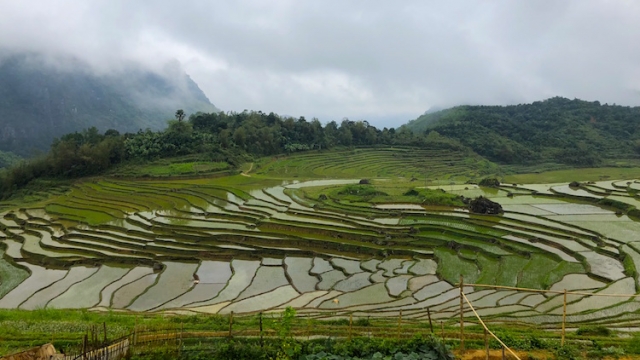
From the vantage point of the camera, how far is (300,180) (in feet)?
124

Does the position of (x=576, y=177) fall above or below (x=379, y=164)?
below

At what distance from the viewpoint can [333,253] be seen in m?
18.2

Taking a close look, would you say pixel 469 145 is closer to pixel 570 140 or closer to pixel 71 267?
pixel 570 140

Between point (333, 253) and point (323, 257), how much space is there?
0.66 metres

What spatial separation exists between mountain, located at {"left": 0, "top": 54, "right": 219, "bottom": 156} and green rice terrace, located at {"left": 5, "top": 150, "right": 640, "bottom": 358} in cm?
6200

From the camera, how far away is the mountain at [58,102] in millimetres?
87188

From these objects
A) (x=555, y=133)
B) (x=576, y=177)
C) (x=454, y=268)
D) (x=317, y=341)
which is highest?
(x=555, y=133)

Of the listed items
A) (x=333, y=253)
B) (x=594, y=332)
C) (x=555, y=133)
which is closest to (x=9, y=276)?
(x=333, y=253)

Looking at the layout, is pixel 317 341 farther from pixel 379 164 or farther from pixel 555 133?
pixel 555 133

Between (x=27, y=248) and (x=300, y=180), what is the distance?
23.2 meters

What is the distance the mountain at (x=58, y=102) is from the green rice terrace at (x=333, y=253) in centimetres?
6200

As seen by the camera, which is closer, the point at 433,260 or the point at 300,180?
Result: the point at 433,260

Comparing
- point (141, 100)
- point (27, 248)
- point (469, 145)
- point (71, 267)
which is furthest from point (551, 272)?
point (141, 100)

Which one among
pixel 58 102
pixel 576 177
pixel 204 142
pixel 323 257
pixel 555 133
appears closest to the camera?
pixel 323 257
